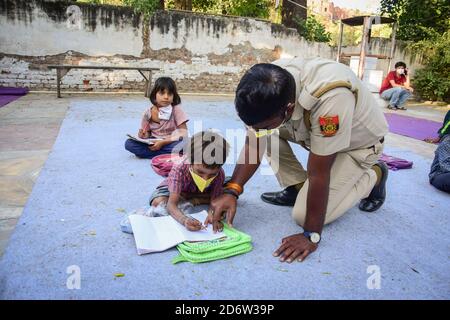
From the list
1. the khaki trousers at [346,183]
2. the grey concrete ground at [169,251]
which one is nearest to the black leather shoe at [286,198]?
the grey concrete ground at [169,251]

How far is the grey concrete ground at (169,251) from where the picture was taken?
1.44 metres

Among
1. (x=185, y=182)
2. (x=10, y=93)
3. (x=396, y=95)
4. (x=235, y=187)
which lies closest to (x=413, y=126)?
(x=396, y=95)

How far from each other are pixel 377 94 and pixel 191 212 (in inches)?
295

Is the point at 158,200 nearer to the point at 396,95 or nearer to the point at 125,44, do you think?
the point at 125,44

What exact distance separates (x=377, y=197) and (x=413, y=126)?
12.9ft

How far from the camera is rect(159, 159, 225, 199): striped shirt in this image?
195cm

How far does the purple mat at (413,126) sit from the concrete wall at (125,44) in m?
3.90

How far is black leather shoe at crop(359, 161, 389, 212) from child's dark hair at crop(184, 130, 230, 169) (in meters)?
0.98

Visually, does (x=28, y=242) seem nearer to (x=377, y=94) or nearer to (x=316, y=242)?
(x=316, y=242)

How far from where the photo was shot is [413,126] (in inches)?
223

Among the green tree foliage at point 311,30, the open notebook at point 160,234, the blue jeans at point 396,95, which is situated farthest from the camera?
the green tree foliage at point 311,30

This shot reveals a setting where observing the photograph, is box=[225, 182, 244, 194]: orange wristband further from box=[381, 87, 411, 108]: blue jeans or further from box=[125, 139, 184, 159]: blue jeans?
box=[381, 87, 411, 108]: blue jeans

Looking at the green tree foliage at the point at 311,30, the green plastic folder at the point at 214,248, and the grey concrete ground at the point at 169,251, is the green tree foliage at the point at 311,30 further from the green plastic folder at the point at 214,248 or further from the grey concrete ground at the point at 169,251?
the green plastic folder at the point at 214,248
